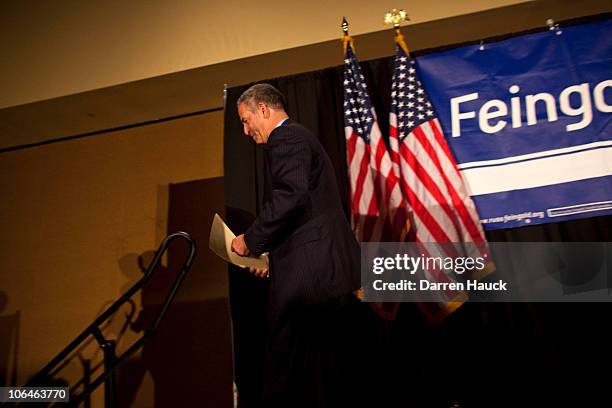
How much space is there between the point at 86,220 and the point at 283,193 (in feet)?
8.56

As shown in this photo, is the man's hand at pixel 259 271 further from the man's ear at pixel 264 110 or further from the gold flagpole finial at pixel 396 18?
the gold flagpole finial at pixel 396 18

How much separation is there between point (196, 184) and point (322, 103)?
1289 mm

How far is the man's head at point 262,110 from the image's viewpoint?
8.73ft

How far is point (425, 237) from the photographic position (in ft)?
9.44

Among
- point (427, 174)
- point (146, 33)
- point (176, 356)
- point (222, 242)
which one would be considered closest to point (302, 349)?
point (222, 242)

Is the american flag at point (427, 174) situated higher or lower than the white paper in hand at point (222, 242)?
higher

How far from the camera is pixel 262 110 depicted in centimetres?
266

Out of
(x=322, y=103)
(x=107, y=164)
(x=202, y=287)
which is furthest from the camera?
(x=107, y=164)

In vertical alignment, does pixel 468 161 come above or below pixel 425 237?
above

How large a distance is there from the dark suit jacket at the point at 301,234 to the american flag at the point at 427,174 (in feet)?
2.12

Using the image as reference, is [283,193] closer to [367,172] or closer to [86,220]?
[367,172]

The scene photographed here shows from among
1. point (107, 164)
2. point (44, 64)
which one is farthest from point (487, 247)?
point (44, 64)

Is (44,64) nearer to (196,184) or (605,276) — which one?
(196,184)

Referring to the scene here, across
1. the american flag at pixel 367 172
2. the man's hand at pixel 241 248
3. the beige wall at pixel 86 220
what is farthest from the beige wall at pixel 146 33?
the man's hand at pixel 241 248
